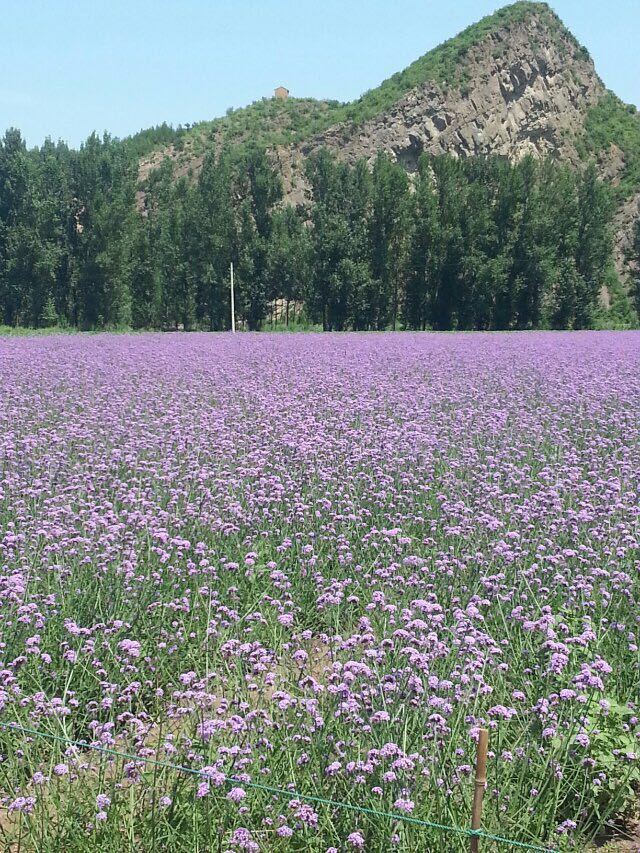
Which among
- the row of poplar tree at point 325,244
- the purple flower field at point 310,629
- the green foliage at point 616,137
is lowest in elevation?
the purple flower field at point 310,629

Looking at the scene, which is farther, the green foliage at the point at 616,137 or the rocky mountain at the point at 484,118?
the green foliage at the point at 616,137

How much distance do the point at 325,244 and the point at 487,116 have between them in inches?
2163

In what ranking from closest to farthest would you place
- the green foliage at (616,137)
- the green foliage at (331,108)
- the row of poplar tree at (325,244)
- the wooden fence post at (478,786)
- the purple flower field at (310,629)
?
1. the wooden fence post at (478,786)
2. the purple flower field at (310,629)
3. the row of poplar tree at (325,244)
4. the green foliage at (616,137)
5. the green foliage at (331,108)

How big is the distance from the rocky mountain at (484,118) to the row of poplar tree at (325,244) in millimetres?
37663

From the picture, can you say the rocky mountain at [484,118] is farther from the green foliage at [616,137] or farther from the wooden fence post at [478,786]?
the wooden fence post at [478,786]

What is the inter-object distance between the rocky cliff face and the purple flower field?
8571 centimetres

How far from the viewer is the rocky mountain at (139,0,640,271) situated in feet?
298

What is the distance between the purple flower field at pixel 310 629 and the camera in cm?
282

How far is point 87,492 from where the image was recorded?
19.5 ft

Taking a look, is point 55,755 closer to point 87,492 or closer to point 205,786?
point 205,786

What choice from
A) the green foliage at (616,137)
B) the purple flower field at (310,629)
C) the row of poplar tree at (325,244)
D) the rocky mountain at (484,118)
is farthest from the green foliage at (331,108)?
the purple flower field at (310,629)

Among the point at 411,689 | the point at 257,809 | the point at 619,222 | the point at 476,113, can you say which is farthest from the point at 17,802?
the point at 476,113

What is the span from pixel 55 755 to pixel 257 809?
0.81 meters

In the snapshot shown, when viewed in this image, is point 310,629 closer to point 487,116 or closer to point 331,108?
point 487,116
